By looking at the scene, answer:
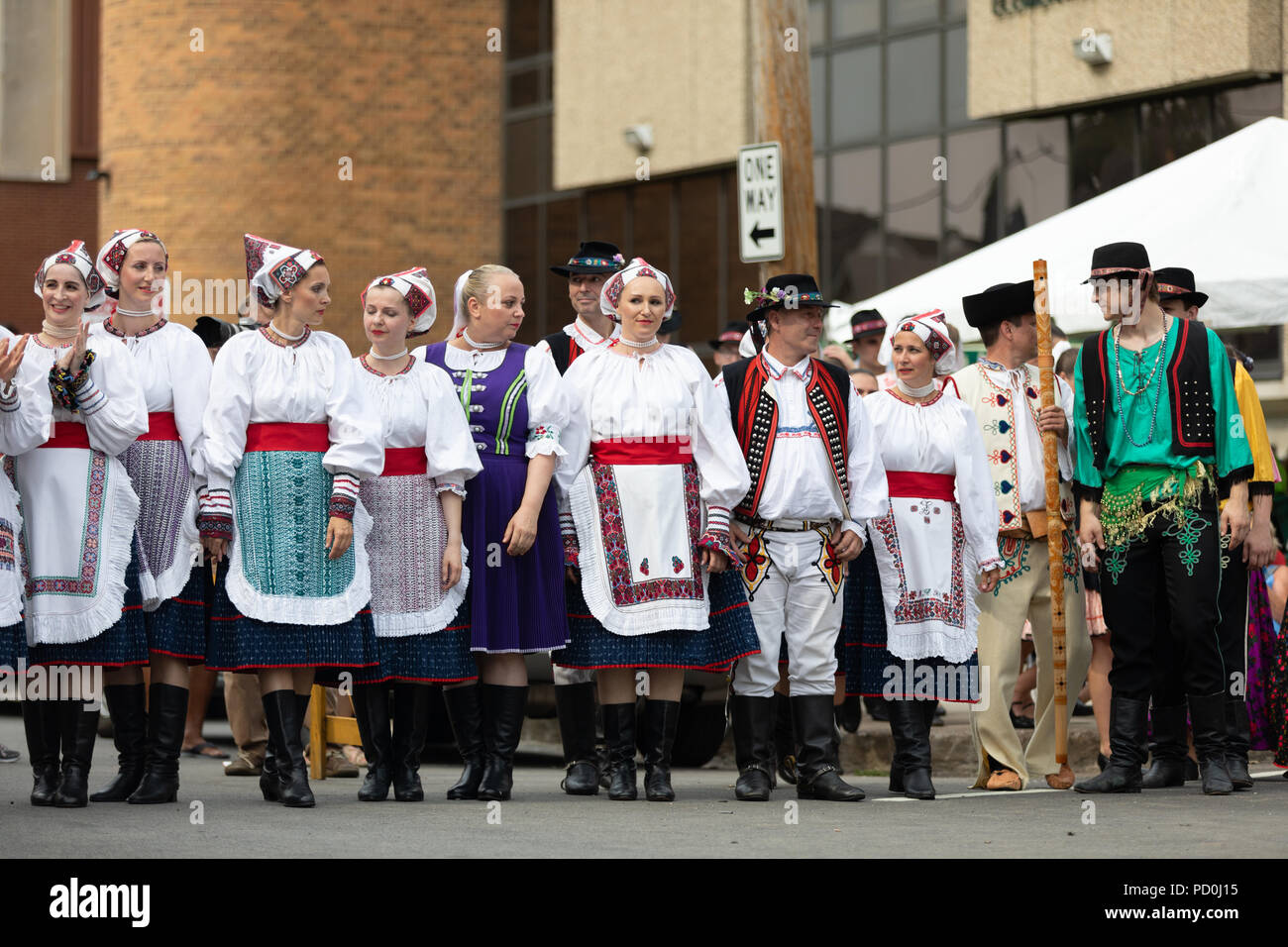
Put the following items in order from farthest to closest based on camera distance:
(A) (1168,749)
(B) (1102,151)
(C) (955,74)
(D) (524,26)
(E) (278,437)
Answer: (D) (524,26)
(C) (955,74)
(B) (1102,151)
(A) (1168,749)
(E) (278,437)

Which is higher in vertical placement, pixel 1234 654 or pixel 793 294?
pixel 793 294

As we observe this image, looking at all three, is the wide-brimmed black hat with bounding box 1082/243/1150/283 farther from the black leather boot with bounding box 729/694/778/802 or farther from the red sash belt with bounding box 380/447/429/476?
the red sash belt with bounding box 380/447/429/476

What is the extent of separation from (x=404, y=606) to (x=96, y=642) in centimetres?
119

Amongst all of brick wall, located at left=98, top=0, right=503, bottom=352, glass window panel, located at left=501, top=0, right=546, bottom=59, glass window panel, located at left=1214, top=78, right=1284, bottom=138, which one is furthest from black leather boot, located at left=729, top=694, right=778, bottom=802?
glass window panel, located at left=501, top=0, right=546, bottom=59

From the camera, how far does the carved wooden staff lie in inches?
355

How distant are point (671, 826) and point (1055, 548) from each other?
281cm

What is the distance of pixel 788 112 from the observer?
12336 millimetres

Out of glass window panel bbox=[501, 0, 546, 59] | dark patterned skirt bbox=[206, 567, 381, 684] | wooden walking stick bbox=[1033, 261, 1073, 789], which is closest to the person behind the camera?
dark patterned skirt bbox=[206, 567, 381, 684]

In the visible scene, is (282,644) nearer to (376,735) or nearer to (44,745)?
(376,735)

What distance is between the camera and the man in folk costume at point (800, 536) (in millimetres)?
8250

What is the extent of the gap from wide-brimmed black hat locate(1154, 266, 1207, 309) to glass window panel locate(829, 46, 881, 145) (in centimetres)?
1459

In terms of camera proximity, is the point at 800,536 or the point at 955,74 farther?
the point at 955,74

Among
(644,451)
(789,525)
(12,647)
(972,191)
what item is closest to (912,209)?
(972,191)

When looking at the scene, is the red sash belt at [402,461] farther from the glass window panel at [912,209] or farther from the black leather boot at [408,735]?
the glass window panel at [912,209]
